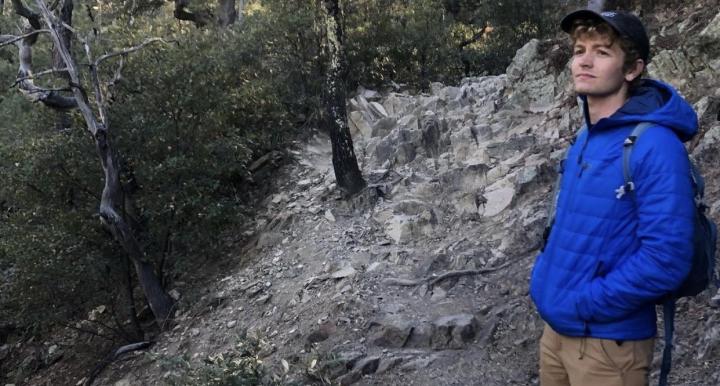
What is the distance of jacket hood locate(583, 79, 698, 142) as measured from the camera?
1913 millimetres

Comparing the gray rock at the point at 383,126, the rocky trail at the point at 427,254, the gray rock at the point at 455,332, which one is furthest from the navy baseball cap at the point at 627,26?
the gray rock at the point at 383,126

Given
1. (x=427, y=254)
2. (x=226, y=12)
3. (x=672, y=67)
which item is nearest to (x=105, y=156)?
(x=427, y=254)

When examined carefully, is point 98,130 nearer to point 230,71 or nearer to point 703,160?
point 230,71

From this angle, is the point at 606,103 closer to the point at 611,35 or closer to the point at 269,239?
the point at 611,35

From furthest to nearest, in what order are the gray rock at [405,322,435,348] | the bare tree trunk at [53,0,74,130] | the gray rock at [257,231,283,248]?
the gray rock at [257,231,283,248] < the bare tree trunk at [53,0,74,130] < the gray rock at [405,322,435,348]

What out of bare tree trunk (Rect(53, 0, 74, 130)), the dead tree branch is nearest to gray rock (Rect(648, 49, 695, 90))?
the dead tree branch

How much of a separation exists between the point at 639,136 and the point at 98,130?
6.53 meters

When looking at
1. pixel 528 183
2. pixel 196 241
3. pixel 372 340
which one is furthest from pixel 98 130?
pixel 528 183

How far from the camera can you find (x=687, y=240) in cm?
181

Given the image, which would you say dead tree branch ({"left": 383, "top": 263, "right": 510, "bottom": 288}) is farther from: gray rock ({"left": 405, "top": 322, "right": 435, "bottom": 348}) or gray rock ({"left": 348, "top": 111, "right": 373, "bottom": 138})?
gray rock ({"left": 348, "top": 111, "right": 373, "bottom": 138})

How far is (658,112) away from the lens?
6.28ft

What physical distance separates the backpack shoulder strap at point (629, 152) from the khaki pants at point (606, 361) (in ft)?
1.88

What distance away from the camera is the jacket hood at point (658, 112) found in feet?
6.28

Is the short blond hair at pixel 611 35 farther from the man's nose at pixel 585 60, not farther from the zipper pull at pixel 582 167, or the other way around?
the zipper pull at pixel 582 167
